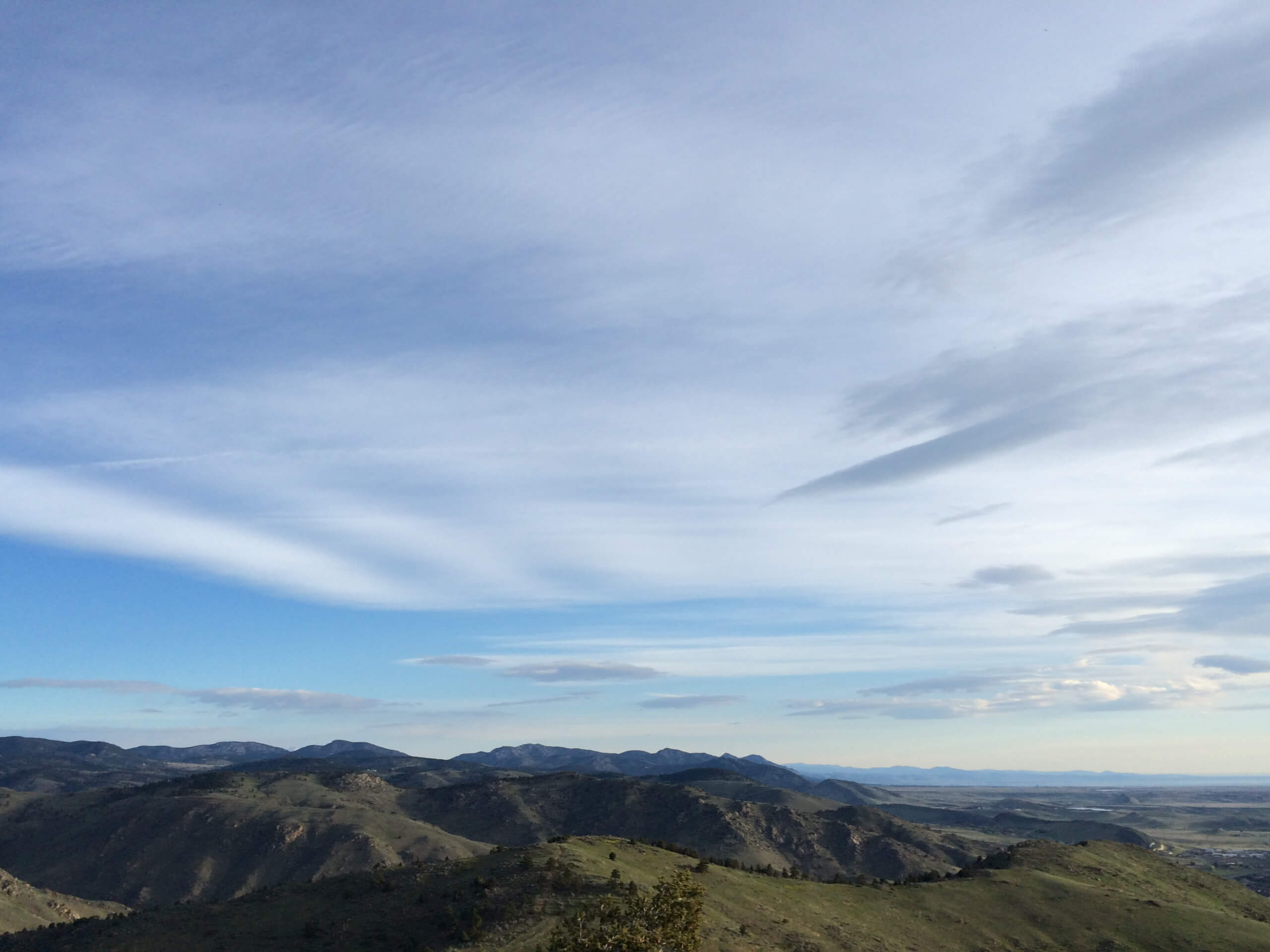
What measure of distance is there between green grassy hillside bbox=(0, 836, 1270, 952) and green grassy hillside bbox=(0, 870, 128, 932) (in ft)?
Result: 136

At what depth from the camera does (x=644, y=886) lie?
A: 6412 centimetres

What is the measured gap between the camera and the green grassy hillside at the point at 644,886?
57.9 metres

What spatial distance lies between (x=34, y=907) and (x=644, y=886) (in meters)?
89.4

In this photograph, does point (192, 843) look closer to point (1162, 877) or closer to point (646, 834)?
point (646, 834)

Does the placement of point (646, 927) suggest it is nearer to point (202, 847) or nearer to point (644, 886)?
point (644, 886)

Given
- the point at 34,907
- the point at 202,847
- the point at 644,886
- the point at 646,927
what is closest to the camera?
the point at 646,927

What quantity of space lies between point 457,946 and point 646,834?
15294cm

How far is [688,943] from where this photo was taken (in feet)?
153

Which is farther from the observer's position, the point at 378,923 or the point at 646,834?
the point at 646,834

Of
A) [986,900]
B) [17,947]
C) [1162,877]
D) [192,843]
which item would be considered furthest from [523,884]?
[192,843]

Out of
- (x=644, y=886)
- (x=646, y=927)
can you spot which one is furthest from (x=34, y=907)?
(x=646, y=927)

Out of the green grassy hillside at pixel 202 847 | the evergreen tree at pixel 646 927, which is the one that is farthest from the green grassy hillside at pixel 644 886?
the green grassy hillside at pixel 202 847

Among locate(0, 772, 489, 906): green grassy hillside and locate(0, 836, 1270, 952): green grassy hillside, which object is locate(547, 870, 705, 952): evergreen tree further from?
locate(0, 772, 489, 906): green grassy hillside

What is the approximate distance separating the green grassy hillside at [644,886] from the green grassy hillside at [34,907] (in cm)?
4142
